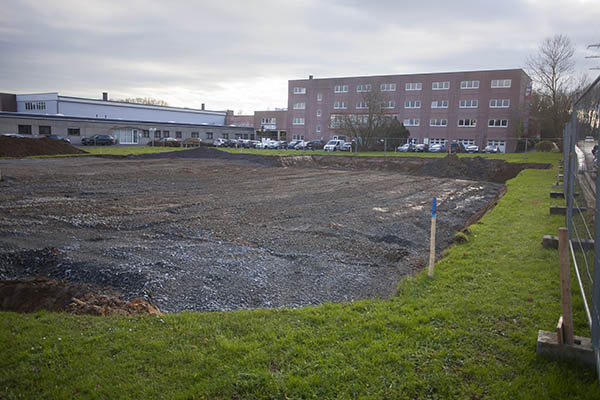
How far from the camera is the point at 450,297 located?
22.3ft

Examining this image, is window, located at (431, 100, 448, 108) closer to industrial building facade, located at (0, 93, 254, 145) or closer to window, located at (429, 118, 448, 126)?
window, located at (429, 118, 448, 126)

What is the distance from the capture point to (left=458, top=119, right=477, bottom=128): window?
70.8 meters

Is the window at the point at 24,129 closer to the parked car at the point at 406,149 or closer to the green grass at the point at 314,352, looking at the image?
the parked car at the point at 406,149

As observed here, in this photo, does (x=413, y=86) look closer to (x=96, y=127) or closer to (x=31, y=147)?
(x=96, y=127)

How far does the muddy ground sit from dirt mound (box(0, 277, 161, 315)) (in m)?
0.42

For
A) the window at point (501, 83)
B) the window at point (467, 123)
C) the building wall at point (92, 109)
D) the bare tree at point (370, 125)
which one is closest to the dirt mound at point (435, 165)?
the bare tree at point (370, 125)

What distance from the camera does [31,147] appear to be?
4288 cm

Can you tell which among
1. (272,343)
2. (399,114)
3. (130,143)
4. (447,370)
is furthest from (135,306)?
(399,114)

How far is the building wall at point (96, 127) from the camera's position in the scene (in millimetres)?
59875

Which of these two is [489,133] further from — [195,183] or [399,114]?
[195,183]

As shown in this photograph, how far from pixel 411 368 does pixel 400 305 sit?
1.96 m

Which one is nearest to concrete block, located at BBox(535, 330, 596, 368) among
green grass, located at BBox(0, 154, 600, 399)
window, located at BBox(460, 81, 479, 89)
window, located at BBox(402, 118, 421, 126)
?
green grass, located at BBox(0, 154, 600, 399)

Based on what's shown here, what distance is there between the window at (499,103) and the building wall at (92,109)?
6649cm

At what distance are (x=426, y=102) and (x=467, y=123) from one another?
8.49 metres
